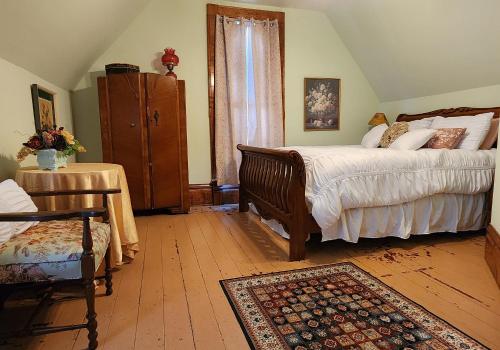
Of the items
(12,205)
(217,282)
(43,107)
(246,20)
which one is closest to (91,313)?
(12,205)

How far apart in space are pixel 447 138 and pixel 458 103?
2.78ft

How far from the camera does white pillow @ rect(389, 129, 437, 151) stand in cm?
313

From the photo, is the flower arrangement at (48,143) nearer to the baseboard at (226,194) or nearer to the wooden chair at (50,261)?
the wooden chair at (50,261)

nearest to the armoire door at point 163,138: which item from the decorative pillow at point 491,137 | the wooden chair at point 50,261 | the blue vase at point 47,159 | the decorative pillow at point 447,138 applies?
the blue vase at point 47,159

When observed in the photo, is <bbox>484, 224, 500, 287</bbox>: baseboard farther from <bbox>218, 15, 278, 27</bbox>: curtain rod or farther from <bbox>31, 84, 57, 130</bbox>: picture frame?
<bbox>218, 15, 278, 27</bbox>: curtain rod

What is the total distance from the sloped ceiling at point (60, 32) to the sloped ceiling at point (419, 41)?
6.35ft

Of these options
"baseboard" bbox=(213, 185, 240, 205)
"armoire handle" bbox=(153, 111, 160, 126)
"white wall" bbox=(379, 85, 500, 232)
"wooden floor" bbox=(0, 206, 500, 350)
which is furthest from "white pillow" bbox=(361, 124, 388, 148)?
"armoire handle" bbox=(153, 111, 160, 126)

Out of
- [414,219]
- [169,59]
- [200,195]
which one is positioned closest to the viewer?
[414,219]

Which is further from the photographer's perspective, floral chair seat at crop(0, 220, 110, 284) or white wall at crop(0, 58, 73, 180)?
white wall at crop(0, 58, 73, 180)

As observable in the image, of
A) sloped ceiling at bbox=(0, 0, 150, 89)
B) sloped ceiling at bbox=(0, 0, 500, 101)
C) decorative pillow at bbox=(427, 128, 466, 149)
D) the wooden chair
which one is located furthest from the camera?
decorative pillow at bbox=(427, 128, 466, 149)

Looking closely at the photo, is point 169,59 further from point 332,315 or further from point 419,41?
point 332,315

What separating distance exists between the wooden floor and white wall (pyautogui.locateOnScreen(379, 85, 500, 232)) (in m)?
0.56

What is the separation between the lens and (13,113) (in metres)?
2.14

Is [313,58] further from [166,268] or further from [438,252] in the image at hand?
[166,268]
